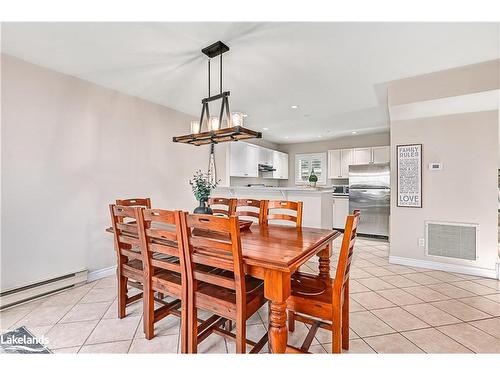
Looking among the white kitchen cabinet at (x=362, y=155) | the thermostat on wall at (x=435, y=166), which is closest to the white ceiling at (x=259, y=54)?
the thermostat on wall at (x=435, y=166)

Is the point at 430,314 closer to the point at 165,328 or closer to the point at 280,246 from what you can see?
the point at 280,246

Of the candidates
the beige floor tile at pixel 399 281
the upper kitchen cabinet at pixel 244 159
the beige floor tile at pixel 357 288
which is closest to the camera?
the beige floor tile at pixel 357 288

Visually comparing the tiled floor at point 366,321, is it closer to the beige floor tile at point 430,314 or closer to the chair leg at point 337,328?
→ the beige floor tile at point 430,314

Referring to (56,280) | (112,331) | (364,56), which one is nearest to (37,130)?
(56,280)

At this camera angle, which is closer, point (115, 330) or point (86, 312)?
point (115, 330)

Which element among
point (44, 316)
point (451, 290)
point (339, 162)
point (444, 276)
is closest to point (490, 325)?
point (451, 290)

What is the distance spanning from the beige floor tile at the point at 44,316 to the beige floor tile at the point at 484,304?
12.6ft

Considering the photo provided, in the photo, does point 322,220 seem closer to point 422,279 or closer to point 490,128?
point 422,279

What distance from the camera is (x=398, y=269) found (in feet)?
10.9

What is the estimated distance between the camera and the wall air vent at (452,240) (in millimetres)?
3068

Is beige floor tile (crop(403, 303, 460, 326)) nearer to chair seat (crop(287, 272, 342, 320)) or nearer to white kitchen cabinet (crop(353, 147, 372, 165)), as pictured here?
chair seat (crop(287, 272, 342, 320))

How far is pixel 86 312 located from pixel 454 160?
4511 millimetres

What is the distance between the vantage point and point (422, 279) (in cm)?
296

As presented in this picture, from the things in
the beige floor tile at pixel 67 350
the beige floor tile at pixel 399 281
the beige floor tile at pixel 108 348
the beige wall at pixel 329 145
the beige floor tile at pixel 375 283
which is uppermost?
the beige wall at pixel 329 145
